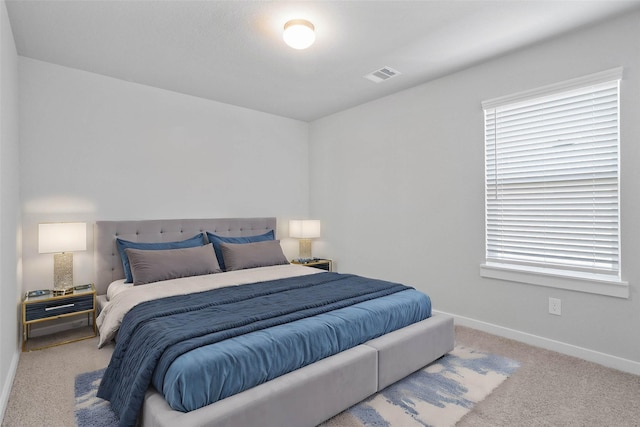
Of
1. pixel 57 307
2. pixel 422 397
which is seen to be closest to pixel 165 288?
pixel 57 307

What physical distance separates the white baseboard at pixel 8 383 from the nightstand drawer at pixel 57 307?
280 millimetres

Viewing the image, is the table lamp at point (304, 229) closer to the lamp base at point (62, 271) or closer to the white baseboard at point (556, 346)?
the white baseboard at point (556, 346)

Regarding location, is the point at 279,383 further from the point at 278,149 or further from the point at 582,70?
the point at 278,149

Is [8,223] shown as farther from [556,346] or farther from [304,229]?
[556,346]

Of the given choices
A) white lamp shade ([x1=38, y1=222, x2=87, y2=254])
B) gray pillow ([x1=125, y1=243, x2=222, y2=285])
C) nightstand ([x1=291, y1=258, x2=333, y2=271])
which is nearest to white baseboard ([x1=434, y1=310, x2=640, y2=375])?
nightstand ([x1=291, y1=258, x2=333, y2=271])

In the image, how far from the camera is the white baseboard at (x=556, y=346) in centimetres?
247

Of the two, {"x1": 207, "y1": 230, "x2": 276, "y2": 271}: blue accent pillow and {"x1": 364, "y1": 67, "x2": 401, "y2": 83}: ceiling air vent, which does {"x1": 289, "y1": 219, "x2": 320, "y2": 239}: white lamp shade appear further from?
{"x1": 364, "y1": 67, "x2": 401, "y2": 83}: ceiling air vent

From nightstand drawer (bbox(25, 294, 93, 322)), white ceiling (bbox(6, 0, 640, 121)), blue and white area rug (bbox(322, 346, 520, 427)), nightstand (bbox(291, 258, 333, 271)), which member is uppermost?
white ceiling (bbox(6, 0, 640, 121))

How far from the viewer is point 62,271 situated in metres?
3.09

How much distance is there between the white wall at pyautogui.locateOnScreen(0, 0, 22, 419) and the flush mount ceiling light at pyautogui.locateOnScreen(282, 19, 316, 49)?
1792mm

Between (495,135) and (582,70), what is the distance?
2.54 ft

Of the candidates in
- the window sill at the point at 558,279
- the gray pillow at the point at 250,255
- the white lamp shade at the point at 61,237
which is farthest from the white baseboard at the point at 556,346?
the white lamp shade at the point at 61,237

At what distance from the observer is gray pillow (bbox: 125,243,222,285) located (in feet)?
10.1

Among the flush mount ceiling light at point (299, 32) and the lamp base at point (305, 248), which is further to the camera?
the lamp base at point (305, 248)
